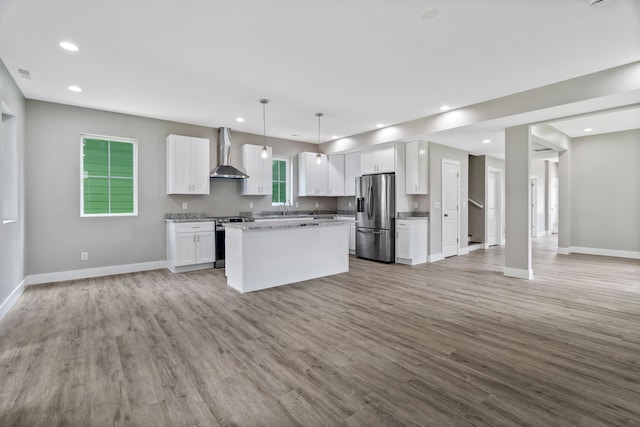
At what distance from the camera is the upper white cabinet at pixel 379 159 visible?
6477 millimetres

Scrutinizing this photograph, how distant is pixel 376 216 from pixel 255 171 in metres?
2.83

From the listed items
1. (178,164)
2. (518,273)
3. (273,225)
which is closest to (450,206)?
(518,273)

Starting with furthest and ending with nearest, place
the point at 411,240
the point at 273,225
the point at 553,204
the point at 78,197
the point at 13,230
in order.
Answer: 1. the point at 553,204
2. the point at 411,240
3. the point at 78,197
4. the point at 273,225
5. the point at 13,230

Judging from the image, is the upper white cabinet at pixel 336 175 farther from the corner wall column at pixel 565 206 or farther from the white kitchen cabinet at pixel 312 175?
the corner wall column at pixel 565 206

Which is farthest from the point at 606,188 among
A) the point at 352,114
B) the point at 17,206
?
the point at 17,206

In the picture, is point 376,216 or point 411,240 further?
point 376,216

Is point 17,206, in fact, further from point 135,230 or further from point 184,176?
point 184,176

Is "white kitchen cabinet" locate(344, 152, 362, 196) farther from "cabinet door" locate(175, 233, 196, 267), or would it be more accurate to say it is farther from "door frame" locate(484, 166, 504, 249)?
"door frame" locate(484, 166, 504, 249)

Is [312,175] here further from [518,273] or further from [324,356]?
[324,356]

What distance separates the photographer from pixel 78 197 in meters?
5.04

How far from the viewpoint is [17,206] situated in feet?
13.7

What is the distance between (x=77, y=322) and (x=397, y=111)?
529 centimetres

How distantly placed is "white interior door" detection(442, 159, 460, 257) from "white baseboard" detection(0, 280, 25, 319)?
7180mm

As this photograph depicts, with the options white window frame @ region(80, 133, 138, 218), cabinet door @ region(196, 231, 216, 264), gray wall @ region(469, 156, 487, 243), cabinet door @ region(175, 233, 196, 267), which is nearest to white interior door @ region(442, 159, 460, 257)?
gray wall @ region(469, 156, 487, 243)
